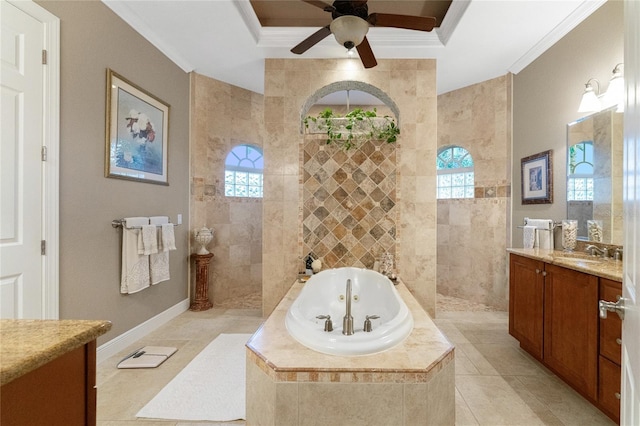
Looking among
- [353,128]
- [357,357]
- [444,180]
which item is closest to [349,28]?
[353,128]

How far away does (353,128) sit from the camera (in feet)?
10.4

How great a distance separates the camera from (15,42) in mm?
1715

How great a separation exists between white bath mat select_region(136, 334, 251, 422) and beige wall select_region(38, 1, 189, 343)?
821 millimetres

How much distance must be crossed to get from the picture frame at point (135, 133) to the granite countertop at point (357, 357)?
1.95 metres

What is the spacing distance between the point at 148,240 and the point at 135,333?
34.5 inches

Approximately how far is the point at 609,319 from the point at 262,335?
6.38 ft

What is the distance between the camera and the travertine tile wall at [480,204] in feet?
11.5

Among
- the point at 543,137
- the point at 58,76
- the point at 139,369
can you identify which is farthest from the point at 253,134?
the point at 543,137

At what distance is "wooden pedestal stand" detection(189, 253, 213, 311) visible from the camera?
3.46 m

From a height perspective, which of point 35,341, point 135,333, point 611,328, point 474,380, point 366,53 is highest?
point 366,53

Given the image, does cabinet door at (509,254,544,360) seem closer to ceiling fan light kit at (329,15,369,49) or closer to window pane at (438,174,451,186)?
window pane at (438,174,451,186)

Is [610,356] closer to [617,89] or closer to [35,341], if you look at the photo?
[617,89]

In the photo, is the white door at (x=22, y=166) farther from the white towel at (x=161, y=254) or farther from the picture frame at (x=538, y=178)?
the picture frame at (x=538, y=178)

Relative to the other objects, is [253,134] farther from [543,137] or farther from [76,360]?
[76,360]
